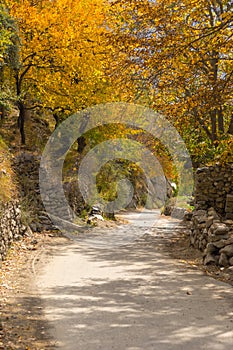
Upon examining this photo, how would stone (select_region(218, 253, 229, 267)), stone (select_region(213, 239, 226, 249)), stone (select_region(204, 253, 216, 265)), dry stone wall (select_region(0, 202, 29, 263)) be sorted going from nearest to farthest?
stone (select_region(218, 253, 229, 267)) → stone (select_region(204, 253, 216, 265)) → stone (select_region(213, 239, 226, 249)) → dry stone wall (select_region(0, 202, 29, 263))

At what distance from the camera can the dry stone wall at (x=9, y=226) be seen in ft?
38.5

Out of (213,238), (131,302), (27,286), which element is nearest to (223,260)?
(213,238)

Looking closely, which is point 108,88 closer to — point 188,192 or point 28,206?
point 28,206

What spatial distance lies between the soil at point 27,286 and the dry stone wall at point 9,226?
10.4 inches

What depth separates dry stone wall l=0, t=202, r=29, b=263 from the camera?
1175 centimetres

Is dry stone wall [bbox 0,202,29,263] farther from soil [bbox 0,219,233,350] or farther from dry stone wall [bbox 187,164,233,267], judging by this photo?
dry stone wall [bbox 187,164,233,267]

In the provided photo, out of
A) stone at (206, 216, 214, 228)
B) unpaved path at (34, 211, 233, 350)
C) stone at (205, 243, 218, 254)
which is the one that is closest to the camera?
unpaved path at (34, 211, 233, 350)

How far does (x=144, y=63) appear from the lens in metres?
9.89

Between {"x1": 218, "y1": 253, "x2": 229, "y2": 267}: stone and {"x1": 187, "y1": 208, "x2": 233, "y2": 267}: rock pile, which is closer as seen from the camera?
{"x1": 218, "y1": 253, "x2": 229, "y2": 267}: stone

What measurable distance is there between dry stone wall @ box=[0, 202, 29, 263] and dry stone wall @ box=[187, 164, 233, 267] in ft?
19.3

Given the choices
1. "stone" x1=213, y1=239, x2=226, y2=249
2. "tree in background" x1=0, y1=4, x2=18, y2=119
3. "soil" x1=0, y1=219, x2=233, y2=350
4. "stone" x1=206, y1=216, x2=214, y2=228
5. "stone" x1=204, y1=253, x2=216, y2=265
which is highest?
"tree in background" x1=0, y1=4, x2=18, y2=119

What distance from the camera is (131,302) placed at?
7.84 meters

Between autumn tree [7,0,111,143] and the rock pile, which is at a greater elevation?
autumn tree [7,0,111,143]

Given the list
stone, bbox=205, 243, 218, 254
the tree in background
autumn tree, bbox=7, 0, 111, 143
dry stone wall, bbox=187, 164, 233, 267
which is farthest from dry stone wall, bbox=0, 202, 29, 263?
dry stone wall, bbox=187, 164, 233, 267
